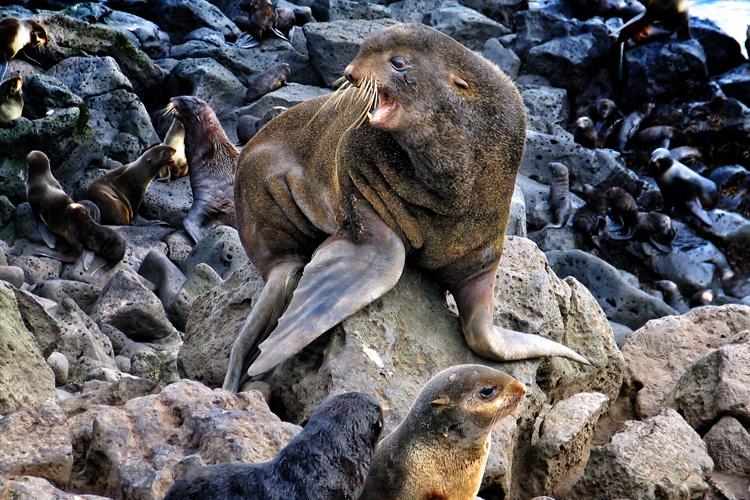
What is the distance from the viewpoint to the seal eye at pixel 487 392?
3904mm

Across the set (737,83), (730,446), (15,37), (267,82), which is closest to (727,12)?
(737,83)

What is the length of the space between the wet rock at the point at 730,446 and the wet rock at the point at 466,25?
51.6 ft

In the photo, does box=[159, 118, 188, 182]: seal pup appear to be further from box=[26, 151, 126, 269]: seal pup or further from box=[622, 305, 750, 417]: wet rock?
box=[622, 305, 750, 417]: wet rock

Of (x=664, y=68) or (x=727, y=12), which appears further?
(x=727, y=12)

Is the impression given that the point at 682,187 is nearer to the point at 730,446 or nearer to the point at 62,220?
the point at 62,220

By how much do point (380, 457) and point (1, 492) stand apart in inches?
54.6

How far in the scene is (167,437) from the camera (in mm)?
3660

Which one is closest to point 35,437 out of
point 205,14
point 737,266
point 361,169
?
point 361,169

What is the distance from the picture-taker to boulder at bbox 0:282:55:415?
445 centimetres

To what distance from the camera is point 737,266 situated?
15188mm

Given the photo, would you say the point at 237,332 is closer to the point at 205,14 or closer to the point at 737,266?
the point at 737,266

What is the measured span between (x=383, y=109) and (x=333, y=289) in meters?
0.84

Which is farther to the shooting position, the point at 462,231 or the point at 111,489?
the point at 462,231

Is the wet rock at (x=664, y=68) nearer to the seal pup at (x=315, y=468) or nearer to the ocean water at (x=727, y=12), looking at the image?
the ocean water at (x=727, y=12)
